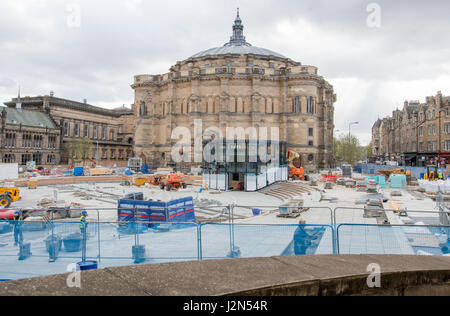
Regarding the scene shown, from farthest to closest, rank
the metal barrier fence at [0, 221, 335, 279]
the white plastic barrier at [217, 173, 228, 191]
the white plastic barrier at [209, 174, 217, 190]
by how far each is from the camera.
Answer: the white plastic barrier at [209, 174, 217, 190]
the white plastic barrier at [217, 173, 228, 191]
the metal barrier fence at [0, 221, 335, 279]

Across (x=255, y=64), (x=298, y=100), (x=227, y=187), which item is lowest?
(x=227, y=187)

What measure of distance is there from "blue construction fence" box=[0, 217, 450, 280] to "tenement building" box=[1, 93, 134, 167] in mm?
56027

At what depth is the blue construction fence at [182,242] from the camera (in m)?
8.73

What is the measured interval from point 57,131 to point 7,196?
159ft

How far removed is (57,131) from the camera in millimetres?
66375

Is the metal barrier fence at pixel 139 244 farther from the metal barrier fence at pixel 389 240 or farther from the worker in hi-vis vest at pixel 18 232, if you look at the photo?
the metal barrier fence at pixel 389 240

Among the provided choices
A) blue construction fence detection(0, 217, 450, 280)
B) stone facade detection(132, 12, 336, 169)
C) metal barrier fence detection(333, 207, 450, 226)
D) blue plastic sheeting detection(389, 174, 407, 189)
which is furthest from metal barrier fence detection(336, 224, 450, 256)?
stone facade detection(132, 12, 336, 169)

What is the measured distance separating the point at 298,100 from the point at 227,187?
80.3 ft

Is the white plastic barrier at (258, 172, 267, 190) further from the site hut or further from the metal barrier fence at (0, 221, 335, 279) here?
the metal barrier fence at (0, 221, 335, 279)

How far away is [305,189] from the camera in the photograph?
28.5 meters

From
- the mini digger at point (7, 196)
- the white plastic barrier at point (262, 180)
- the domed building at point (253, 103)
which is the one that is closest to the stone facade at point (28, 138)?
the domed building at point (253, 103)

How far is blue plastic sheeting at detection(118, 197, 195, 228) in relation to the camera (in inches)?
601
